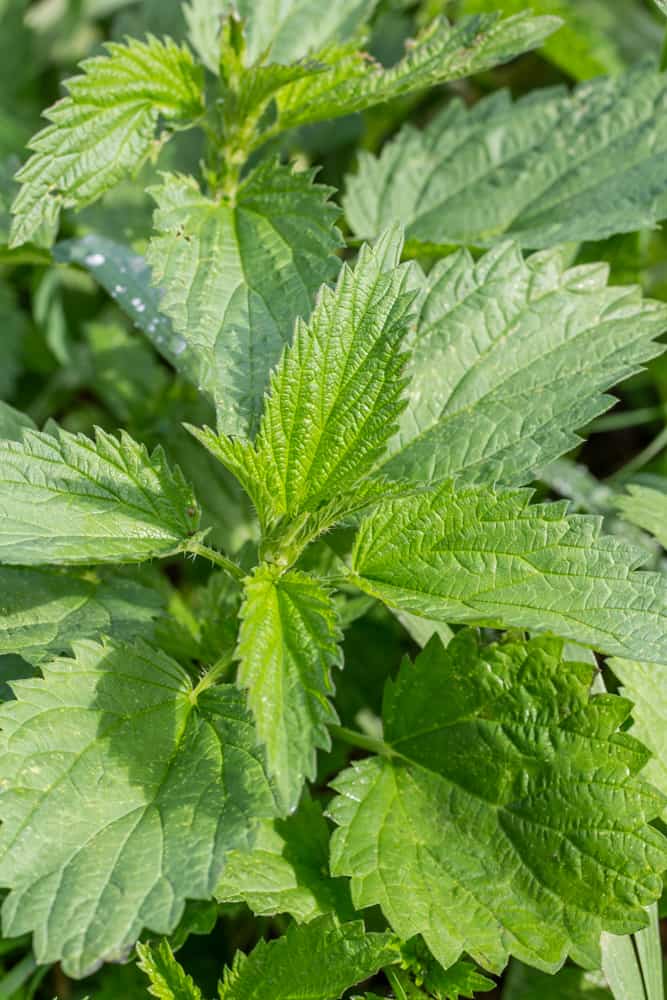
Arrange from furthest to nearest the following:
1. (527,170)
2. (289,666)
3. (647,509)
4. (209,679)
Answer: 1. (527,170)
2. (647,509)
3. (209,679)
4. (289,666)

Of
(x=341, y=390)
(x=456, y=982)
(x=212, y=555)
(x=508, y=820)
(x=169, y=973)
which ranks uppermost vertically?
(x=341, y=390)

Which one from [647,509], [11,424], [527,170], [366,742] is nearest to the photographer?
[366,742]

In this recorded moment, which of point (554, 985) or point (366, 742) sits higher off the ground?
point (366, 742)

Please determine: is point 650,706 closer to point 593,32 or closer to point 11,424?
point 11,424

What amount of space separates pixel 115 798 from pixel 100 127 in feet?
4.24

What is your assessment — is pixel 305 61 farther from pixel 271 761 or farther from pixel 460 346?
pixel 271 761

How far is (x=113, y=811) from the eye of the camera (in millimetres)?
1498

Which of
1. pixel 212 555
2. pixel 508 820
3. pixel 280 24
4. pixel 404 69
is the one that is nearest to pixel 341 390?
pixel 212 555

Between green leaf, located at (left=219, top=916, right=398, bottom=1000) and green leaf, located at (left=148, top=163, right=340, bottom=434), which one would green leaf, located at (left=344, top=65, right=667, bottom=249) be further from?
A: green leaf, located at (left=219, top=916, right=398, bottom=1000)

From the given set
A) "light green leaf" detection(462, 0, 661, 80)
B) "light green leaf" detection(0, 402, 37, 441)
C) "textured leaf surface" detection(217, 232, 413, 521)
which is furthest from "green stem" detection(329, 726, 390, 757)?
"light green leaf" detection(462, 0, 661, 80)

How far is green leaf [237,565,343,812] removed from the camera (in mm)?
1327

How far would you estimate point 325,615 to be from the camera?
58.9 inches

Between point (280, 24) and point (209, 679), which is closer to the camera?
point (209, 679)

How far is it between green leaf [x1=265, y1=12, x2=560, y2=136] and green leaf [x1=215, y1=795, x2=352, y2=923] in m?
1.39
